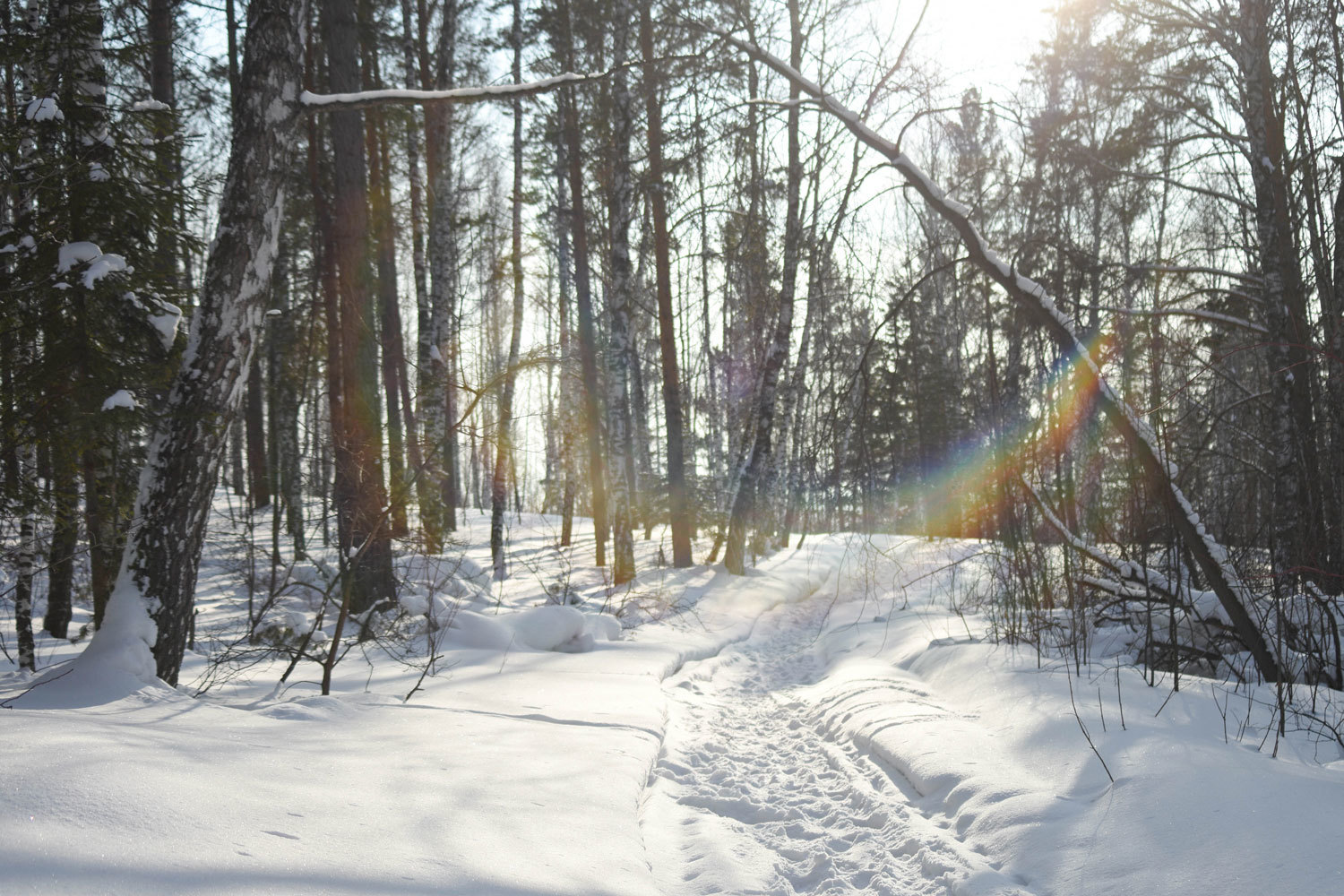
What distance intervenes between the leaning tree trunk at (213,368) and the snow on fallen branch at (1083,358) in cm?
264

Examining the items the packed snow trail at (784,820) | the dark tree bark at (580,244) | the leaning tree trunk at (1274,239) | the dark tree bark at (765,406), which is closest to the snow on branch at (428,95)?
the packed snow trail at (784,820)

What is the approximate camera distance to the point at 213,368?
160 inches

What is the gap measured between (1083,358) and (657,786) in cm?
307

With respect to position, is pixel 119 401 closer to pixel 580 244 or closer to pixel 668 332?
pixel 668 332

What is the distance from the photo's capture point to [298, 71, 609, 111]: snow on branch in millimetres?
4285

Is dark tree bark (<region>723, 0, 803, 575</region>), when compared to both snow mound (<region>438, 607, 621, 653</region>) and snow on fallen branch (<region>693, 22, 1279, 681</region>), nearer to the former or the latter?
snow mound (<region>438, 607, 621, 653</region>)

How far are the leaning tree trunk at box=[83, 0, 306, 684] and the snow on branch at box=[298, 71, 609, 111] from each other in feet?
0.55

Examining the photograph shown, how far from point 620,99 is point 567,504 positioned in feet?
30.3

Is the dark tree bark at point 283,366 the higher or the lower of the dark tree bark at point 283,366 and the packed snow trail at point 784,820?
the higher

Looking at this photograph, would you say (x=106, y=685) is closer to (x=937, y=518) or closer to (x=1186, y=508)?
(x=1186, y=508)

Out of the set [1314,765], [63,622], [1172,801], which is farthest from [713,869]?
[63,622]

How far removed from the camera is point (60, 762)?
1.97 metres

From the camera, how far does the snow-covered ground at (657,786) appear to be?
1898mm

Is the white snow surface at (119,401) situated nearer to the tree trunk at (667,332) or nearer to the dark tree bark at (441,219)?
the dark tree bark at (441,219)
